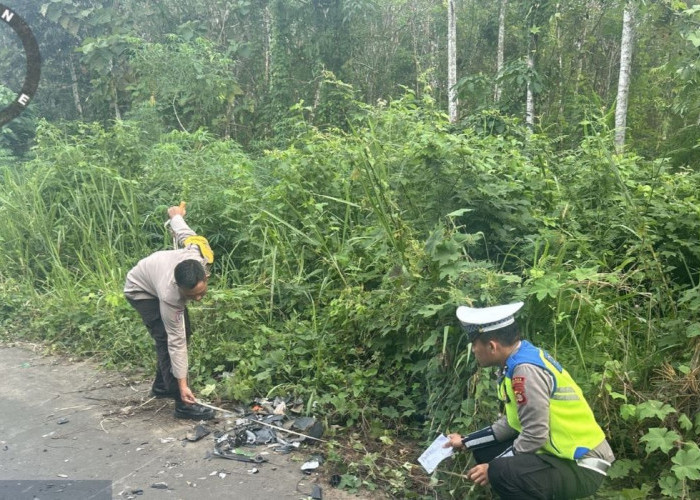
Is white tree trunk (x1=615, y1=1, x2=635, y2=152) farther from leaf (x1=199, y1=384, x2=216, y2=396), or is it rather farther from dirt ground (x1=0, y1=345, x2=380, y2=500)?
dirt ground (x1=0, y1=345, x2=380, y2=500)

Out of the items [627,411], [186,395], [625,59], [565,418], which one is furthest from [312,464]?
[625,59]

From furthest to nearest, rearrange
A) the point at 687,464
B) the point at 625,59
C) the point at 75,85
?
the point at 75,85
the point at 625,59
the point at 687,464

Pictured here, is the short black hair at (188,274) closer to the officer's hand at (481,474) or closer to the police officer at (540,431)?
the police officer at (540,431)

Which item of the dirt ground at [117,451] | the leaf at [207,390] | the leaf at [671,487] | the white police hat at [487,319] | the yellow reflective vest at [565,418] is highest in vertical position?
the white police hat at [487,319]

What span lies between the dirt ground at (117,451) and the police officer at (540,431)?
1122 mm

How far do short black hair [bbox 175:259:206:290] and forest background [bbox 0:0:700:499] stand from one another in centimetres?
108

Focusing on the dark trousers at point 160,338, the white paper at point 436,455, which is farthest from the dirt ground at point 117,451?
the white paper at point 436,455

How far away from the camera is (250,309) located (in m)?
5.38

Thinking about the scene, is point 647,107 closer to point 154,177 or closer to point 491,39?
point 491,39

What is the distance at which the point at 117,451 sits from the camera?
3969mm

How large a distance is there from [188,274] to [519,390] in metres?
2.29

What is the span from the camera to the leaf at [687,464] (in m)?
2.84
